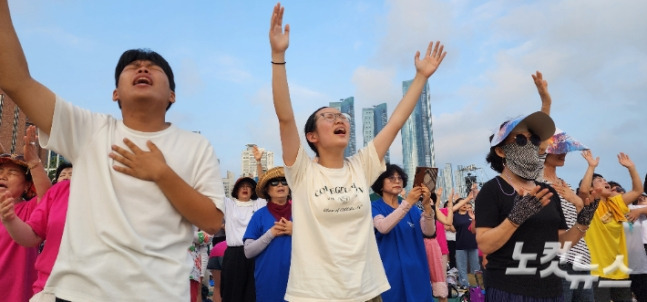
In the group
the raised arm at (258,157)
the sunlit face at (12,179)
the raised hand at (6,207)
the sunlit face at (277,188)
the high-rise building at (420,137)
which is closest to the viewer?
the raised hand at (6,207)

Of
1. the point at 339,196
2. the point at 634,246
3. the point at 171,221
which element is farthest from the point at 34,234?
the point at 634,246

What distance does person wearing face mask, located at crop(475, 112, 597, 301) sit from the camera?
267 cm

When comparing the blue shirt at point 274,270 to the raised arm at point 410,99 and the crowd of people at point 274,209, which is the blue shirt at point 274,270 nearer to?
the crowd of people at point 274,209

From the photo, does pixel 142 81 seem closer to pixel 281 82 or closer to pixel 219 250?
pixel 281 82

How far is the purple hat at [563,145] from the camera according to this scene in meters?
4.21

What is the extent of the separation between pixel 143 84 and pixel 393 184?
365 cm

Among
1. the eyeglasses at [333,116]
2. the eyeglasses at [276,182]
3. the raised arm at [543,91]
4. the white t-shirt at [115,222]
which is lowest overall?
the white t-shirt at [115,222]

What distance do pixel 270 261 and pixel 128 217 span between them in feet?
10.2

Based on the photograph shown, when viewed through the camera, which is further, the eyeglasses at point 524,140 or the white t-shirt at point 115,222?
the eyeglasses at point 524,140

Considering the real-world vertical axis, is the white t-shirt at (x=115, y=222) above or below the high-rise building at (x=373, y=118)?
below

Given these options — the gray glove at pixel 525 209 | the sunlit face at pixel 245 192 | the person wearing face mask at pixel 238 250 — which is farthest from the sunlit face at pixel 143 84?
the sunlit face at pixel 245 192

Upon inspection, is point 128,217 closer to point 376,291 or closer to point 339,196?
point 339,196

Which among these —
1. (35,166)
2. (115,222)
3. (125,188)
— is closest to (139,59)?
(125,188)

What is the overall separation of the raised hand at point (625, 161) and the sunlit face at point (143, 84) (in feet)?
20.3
